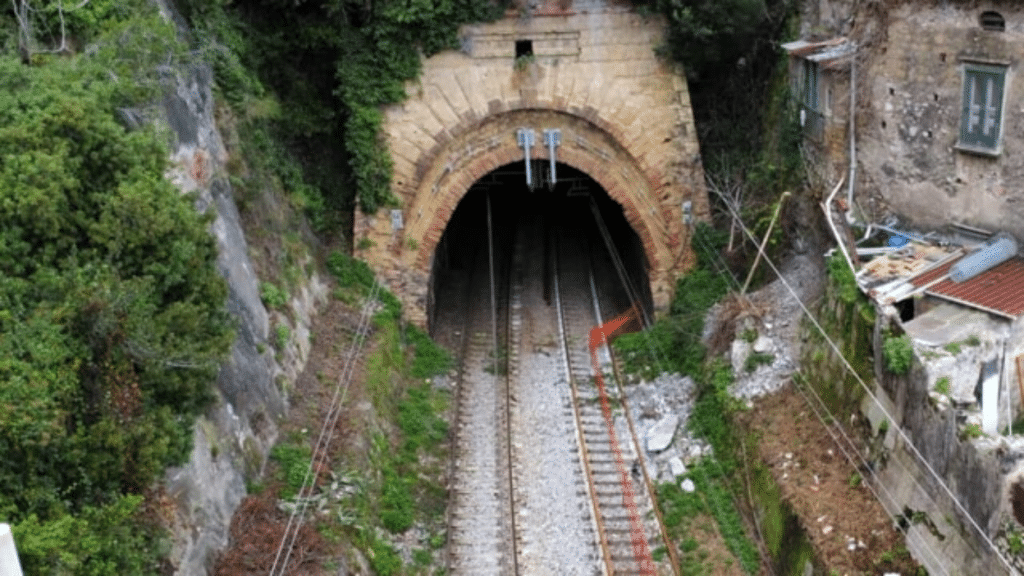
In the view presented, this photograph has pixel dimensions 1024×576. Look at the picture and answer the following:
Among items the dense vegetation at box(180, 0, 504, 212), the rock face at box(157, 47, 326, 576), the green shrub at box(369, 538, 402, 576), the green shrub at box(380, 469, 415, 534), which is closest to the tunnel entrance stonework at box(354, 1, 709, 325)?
the dense vegetation at box(180, 0, 504, 212)

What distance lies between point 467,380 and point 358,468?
4.70 meters

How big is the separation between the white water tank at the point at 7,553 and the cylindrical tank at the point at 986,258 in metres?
11.5

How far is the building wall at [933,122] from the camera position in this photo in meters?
14.0

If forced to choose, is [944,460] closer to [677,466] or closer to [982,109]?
[677,466]

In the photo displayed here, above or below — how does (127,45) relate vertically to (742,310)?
above

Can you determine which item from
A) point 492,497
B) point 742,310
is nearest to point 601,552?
point 492,497

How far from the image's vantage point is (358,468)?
15.1 metres

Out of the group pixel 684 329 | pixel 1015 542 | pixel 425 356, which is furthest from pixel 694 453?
pixel 1015 542

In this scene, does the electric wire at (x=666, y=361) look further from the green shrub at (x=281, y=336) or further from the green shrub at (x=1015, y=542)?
the green shrub at (x=281, y=336)

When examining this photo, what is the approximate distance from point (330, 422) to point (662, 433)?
5235 mm

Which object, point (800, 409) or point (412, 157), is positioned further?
point (412, 157)

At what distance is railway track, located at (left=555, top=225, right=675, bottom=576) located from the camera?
14453 millimetres

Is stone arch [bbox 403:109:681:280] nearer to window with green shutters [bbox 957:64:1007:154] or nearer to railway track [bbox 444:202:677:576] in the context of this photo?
railway track [bbox 444:202:677:576]

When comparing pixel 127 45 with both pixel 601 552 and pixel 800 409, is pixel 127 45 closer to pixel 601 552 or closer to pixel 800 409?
pixel 601 552
